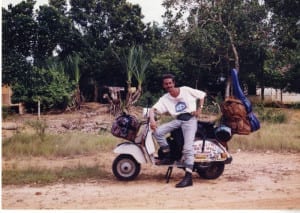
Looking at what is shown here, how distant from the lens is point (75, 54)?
7742mm

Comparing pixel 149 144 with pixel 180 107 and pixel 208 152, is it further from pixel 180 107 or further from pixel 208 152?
pixel 208 152

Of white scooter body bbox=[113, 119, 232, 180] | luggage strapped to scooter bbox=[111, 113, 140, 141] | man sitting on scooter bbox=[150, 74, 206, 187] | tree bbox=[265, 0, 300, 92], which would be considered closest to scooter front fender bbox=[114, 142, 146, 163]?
white scooter body bbox=[113, 119, 232, 180]

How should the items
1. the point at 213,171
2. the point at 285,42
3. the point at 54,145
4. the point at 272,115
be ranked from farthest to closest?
1. the point at 285,42
2. the point at 272,115
3. the point at 54,145
4. the point at 213,171

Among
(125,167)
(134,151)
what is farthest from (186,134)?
(125,167)

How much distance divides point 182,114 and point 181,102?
137 millimetres

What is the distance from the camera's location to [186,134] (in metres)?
5.12

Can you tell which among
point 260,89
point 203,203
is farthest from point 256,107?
point 203,203

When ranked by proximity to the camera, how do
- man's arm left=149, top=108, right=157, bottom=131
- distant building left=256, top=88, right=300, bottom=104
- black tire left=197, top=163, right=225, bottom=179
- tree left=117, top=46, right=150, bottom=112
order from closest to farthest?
man's arm left=149, top=108, right=157, bottom=131 < black tire left=197, top=163, right=225, bottom=179 < tree left=117, top=46, right=150, bottom=112 < distant building left=256, top=88, right=300, bottom=104

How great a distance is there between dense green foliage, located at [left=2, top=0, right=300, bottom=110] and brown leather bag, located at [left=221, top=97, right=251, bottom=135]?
1.59m

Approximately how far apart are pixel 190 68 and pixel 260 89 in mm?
1535

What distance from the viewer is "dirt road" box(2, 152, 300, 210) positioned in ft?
14.7

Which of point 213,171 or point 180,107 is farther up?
point 180,107

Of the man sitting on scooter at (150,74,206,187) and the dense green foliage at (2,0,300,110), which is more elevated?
the dense green foliage at (2,0,300,110)

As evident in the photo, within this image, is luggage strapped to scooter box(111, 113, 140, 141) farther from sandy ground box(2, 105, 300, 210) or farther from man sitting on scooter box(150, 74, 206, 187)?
sandy ground box(2, 105, 300, 210)
